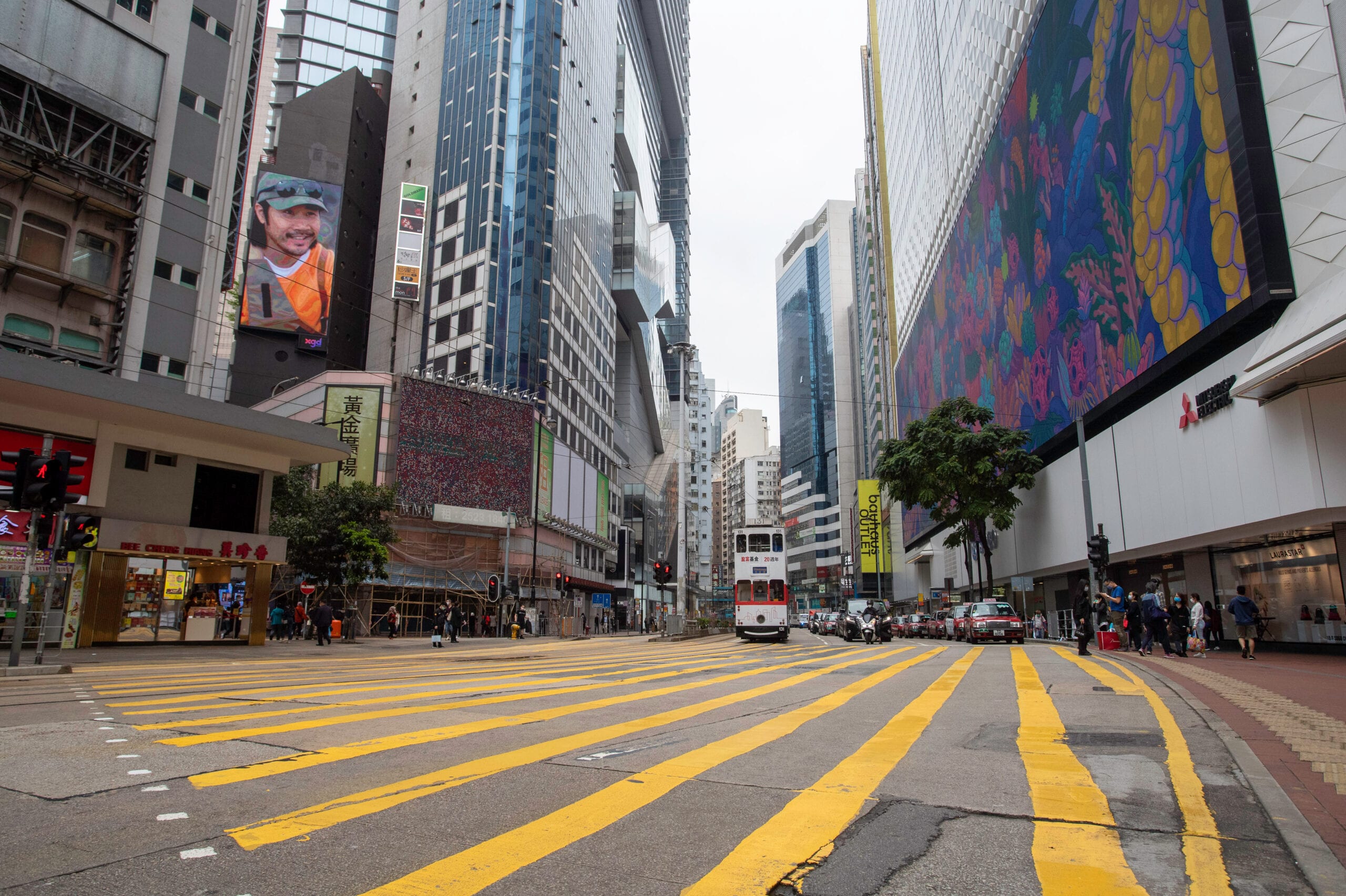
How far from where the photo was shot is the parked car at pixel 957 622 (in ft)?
102

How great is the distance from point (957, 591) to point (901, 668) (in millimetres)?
47634

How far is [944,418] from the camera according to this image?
129 feet

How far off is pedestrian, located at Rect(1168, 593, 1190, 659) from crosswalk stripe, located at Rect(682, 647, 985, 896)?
14.6 m

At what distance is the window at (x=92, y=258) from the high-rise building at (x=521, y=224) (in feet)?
80.5

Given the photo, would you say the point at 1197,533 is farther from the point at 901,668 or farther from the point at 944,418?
the point at 944,418

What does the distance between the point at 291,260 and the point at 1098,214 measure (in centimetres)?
5433

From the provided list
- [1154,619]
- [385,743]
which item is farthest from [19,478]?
[1154,619]

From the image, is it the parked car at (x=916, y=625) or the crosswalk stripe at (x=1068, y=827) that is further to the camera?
the parked car at (x=916, y=625)

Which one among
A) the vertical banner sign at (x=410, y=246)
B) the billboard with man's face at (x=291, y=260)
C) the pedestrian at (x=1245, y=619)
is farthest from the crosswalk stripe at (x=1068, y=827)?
the billboard with man's face at (x=291, y=260)

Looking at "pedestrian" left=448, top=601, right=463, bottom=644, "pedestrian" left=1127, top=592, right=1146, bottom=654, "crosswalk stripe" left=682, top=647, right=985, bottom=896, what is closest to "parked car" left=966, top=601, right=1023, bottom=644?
"pedestrian" left=1127, top=592, right=1146, bottom=654

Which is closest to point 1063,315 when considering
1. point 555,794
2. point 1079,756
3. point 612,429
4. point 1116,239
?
point 1116,239

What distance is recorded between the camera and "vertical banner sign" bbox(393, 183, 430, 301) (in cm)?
5784

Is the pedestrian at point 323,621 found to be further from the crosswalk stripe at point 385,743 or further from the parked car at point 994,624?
the parked car at point 994,624

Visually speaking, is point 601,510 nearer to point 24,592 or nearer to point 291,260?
point 291,260
